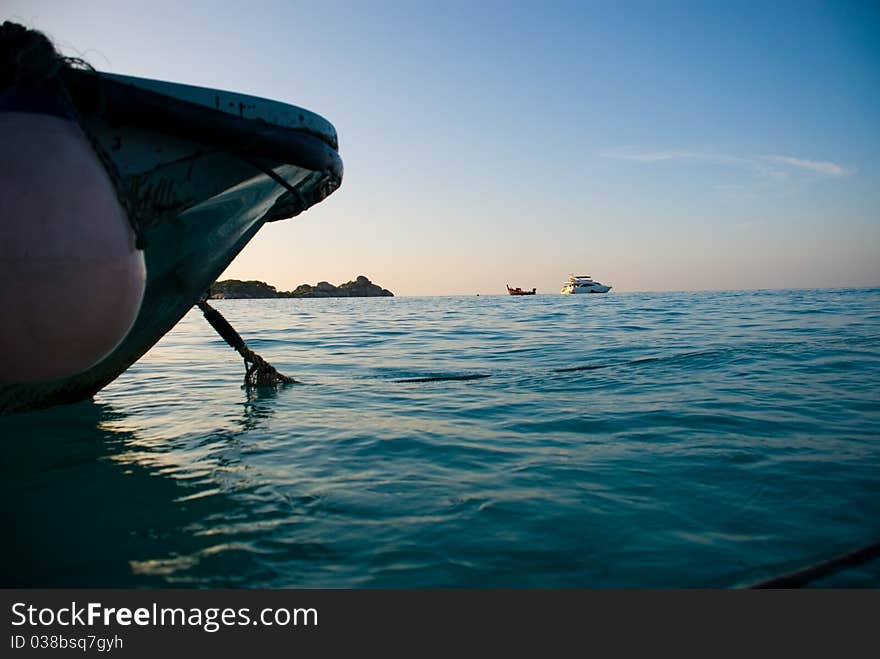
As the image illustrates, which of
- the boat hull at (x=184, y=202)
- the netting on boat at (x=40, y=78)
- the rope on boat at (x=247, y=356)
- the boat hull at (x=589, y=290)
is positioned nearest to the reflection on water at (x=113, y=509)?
the boat hull at (x=184, y=202)

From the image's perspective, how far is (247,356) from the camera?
6.04 m

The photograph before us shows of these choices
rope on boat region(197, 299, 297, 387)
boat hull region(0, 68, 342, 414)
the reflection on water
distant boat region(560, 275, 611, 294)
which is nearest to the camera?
the reflection on water

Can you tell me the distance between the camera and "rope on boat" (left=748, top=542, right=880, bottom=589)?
6.29 ft

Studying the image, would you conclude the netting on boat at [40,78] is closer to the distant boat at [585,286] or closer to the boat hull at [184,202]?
the boat hull at [184,202]

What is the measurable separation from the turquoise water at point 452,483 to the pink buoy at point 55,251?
874mm

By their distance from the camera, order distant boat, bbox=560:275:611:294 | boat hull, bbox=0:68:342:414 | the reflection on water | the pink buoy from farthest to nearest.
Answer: distant boat, bbox=560:275:611:294
boat hull, bbox=0:68:342:414
the reflection on water
the pink buoy

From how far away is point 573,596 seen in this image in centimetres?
191

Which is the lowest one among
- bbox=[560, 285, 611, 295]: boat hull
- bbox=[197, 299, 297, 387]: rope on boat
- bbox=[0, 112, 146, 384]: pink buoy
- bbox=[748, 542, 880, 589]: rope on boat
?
bbox=[748, 542, 880, 589]: rope on boat

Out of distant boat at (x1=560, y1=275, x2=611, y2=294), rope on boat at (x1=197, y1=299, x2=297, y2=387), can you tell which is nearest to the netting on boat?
rope on boat at (x1=197, y1=299, x2=297, y2=387)

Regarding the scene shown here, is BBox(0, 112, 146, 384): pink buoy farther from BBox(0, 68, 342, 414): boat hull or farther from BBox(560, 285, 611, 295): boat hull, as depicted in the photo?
BBox(560, 285, 611, 295): boat hull

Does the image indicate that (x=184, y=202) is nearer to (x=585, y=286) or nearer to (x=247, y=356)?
(x=247, y=356)

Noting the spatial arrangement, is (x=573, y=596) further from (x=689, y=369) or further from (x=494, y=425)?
(x=689, y=369)

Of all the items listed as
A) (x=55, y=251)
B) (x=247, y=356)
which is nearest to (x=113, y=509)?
(x=55, y=251)

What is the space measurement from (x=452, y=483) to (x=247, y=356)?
→ 12.6 feet
